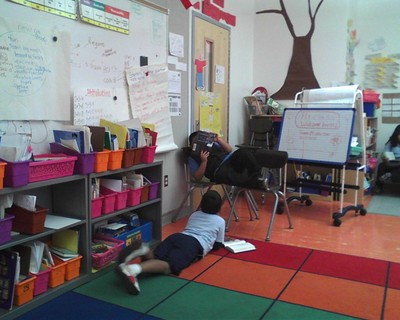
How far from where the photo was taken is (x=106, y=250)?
9.00 feet

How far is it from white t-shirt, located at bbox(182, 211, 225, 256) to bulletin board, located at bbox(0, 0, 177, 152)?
106cm

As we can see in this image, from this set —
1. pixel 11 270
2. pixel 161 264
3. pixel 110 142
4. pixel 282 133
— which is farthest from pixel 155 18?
pixel 11 270

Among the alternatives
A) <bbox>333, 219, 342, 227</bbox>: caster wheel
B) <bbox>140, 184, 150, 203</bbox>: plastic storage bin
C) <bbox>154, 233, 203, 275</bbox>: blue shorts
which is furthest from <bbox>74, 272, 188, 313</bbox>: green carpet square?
<bbox>333, 219, 342, 227</bbox>: caster wheel

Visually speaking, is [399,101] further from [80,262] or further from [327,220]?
[80,262]

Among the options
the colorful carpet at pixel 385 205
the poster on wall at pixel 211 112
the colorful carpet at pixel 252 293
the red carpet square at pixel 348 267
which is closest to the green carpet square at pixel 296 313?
the colorful carpet at pixel 252 293

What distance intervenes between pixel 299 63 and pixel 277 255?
3392 millimetres

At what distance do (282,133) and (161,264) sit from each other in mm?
2393

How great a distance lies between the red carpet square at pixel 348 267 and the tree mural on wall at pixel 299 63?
3085 millimetres

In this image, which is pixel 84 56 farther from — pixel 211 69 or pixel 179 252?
pixel 211 69

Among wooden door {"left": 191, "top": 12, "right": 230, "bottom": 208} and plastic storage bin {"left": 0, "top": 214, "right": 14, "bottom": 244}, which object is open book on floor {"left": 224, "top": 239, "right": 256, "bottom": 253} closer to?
wooden door {"left": 191, "top": 12, "right": 230, "bottom": 208}

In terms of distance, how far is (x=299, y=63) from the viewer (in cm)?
559

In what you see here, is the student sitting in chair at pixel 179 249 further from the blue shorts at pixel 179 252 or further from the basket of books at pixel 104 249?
the basket of books at pixel 104 249

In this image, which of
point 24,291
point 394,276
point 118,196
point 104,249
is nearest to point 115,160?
point 118,196

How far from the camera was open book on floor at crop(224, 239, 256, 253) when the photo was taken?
3.14 meters
